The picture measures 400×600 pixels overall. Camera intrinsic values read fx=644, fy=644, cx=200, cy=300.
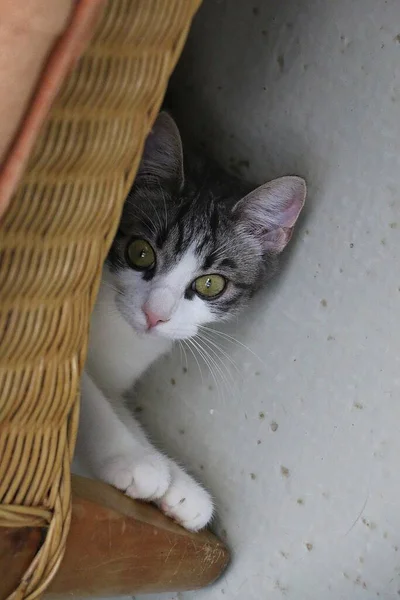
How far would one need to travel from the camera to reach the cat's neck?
123cm

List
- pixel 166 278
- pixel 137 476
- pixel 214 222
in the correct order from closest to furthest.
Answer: pixel 137 476
pixel 166 278
pixel 214 222

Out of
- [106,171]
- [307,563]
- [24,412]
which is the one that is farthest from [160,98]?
[307,563]

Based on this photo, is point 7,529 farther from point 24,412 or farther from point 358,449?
point 358,449

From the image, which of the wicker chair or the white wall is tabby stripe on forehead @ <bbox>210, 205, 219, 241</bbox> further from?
the wicker chair

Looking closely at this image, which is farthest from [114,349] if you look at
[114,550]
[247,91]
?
[247,91]

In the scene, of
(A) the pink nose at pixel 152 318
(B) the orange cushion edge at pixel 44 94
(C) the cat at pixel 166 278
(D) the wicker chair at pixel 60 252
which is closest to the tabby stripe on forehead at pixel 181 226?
(C) the cat at pixel 166 278

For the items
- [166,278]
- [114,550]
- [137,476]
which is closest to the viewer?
[114,550]

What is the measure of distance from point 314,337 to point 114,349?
39 cm

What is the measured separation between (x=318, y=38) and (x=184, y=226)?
0.42 meters

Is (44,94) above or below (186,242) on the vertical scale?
above

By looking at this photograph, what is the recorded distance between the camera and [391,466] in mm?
1013

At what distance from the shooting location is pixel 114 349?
50.0 inches

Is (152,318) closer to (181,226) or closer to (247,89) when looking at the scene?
(181,226)

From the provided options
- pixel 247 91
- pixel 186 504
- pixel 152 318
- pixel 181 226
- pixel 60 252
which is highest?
pixel 247 91
